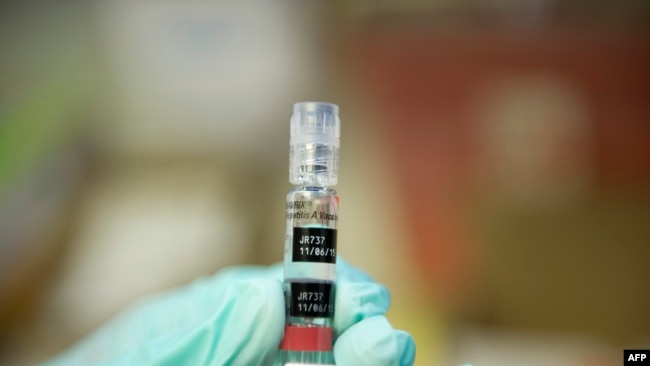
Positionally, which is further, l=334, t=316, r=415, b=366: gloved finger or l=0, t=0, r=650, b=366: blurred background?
l=0, t=0, r=650, b=366: blurred background

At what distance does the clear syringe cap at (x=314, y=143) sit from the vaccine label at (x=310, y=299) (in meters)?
0.11

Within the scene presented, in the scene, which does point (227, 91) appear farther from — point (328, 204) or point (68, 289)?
point (328, 204)

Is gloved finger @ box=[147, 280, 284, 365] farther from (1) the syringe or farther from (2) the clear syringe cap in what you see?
(2) the clear syringe cap

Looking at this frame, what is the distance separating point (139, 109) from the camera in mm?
1370

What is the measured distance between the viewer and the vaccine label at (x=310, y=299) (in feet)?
2.35

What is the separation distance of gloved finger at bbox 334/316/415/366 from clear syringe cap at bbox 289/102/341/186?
166 millimetres

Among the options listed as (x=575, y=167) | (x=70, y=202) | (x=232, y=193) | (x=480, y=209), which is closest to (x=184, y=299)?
(x=232, y=193)

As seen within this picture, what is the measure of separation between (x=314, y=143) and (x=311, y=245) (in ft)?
0.36

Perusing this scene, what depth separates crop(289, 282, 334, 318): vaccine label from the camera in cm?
72

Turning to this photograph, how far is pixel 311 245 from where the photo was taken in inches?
28.3

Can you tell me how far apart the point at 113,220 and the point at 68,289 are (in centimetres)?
15
